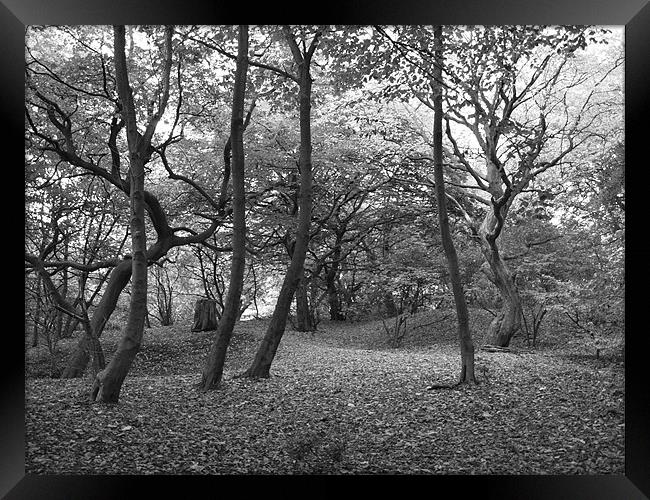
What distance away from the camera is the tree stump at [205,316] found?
23.3 ft

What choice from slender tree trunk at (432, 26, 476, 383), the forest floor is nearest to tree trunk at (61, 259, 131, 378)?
the forest floor

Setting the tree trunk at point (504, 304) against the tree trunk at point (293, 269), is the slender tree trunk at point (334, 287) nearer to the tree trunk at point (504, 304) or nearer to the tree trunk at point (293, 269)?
the tree trunk at point (504, 304)

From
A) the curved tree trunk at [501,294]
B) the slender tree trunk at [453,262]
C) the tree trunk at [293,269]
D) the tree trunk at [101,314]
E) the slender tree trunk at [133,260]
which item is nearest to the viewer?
the slender tree trunk at [133,260]

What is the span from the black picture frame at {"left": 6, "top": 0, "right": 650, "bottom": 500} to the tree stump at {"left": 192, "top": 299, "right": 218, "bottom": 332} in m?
3.79

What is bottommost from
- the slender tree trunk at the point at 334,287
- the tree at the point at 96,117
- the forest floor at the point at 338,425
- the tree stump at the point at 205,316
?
the forest floor at the point at 338,425

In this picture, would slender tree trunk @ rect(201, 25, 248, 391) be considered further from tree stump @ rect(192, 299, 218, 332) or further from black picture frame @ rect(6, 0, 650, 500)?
tree stump @ rect(192, 299, 218, 332)

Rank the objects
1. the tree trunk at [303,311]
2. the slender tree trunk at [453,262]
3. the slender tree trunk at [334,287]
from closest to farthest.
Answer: the slender tree trunk at [453,262], the slender tree trunk at [334,287], the tree trunk at [303,311]

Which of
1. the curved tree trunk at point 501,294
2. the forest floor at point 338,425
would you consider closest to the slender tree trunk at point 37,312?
the forest floor at point 338,425

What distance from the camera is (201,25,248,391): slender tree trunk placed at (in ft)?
13.8

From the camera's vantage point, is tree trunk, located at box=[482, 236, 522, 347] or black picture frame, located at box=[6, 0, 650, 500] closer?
black picture frame, located at box=[6, 0, 650, 500]

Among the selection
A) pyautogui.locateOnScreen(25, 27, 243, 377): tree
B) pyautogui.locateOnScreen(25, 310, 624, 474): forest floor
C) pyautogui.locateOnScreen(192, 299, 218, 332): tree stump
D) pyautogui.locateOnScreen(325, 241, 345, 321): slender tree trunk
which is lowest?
pyautogui.locateOnScreen(25, 310, 624, 474): forest floor
